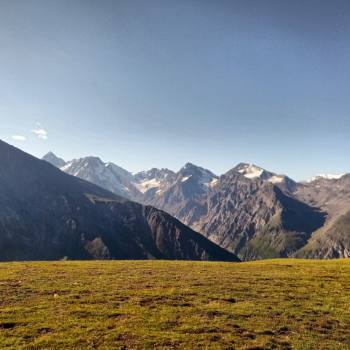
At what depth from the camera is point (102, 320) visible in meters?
26.8

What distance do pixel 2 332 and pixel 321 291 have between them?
105 ft

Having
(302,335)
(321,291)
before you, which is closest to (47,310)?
(302,335)

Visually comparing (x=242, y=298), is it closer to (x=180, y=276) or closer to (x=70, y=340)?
(x=180, y=276)

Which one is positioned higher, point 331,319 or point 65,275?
point 331,319

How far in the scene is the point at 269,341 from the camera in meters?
→ 23.6

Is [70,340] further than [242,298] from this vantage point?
No

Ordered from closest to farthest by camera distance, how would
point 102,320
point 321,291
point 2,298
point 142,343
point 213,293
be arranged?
point 142,343
point 102,320
point 2,298
point 213,293
point 321,291

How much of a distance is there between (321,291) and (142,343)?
83.5 feet

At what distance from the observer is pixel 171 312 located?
1144 inches

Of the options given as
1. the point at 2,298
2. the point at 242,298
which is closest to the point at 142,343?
the point at 242,298

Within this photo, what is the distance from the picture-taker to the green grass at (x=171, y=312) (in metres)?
23.1

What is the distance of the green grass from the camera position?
2314 cm

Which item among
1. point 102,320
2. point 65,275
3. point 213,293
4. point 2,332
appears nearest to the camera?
point 2,332

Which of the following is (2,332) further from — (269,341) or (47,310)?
(269,341)
